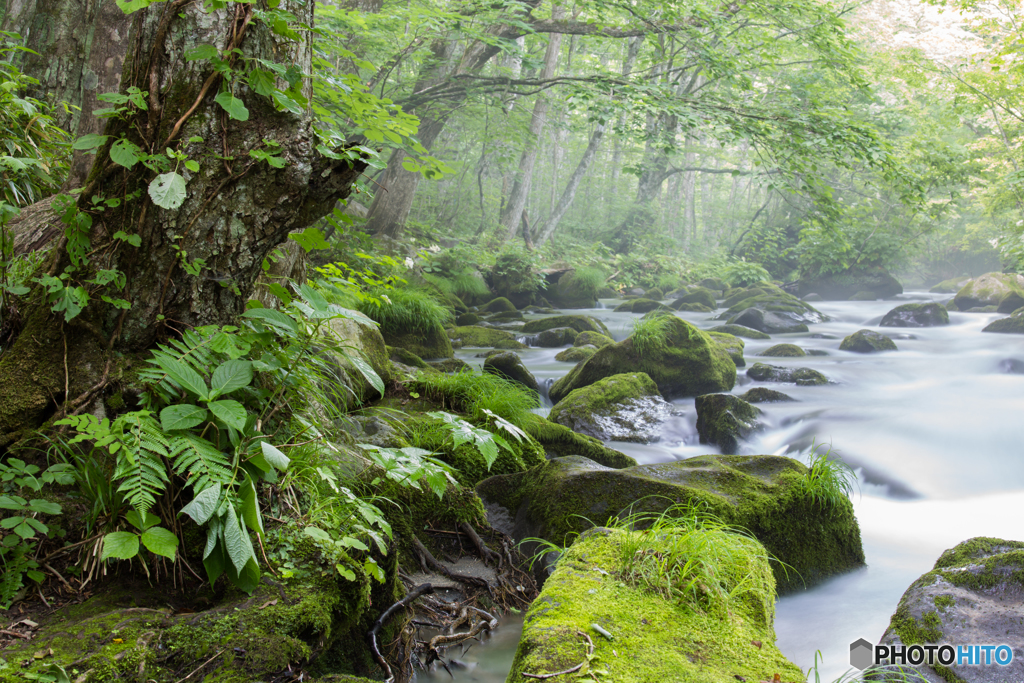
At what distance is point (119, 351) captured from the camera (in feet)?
6.88

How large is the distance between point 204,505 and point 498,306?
39.2 feet

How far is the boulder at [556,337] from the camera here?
10570mm

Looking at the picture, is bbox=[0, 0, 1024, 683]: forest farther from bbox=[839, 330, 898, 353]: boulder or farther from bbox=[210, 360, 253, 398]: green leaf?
bbox=[839, 330, 898, 353]: boulder

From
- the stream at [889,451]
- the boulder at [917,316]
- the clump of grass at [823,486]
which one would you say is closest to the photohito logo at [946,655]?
the stream at [889,451]

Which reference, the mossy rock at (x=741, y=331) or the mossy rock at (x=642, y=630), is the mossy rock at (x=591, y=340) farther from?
the mossy rock at (x=642, y=630)

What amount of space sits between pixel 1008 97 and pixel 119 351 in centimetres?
1741

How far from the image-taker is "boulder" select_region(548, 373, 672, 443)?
6.40 metres

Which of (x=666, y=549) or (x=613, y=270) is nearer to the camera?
(x=666, y=549)

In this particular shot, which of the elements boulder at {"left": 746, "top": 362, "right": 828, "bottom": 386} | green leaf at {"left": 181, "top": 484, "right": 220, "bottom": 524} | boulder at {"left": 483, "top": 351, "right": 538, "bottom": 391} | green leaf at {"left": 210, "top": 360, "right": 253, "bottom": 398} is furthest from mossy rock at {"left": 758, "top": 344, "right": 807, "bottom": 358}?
green leaf at {"left": 181, "top": 484, "right": 220, "bottom": 524}

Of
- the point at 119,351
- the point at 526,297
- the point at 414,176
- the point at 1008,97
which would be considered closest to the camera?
the point at 119,351

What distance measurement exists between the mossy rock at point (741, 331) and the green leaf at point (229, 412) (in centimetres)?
1168

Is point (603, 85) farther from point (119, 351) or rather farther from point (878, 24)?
point (878, 24)

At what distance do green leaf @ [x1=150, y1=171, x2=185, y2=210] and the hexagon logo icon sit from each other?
11.5 ft

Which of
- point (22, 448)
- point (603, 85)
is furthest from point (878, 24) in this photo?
point (22, 448)
